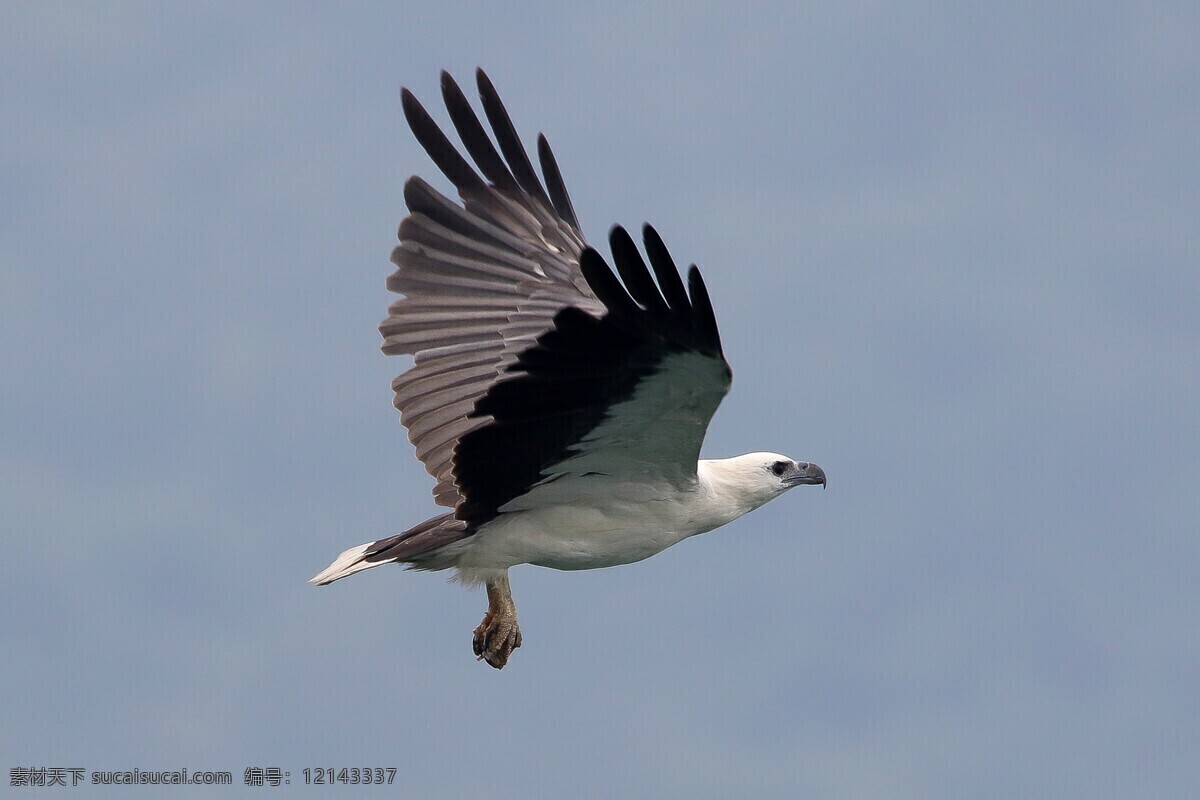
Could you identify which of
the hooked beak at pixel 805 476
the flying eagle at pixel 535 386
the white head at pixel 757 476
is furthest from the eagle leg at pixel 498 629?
the hooked beak at pixel 805 476

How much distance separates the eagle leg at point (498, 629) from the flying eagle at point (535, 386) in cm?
1

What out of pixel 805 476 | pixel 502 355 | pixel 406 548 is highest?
pixel 502 355

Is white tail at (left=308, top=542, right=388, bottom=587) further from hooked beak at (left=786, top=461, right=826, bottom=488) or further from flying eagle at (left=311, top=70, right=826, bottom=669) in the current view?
hooked beak at (left=786, top=461, right=826, bottom=488)

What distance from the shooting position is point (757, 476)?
939 centimetres

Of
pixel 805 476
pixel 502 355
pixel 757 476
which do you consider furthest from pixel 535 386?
pixel 805 476

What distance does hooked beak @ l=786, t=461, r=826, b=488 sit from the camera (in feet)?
31.4

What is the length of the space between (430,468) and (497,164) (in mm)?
1782

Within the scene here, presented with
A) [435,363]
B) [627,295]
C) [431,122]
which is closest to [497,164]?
[431,122]

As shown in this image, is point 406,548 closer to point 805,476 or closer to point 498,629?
point 498,629

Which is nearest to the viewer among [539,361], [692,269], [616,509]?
[692,269]

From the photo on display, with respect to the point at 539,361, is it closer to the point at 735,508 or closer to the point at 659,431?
the point at 659,431

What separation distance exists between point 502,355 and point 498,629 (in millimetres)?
1531

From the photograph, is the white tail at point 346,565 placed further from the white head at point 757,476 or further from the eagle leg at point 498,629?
the white head at point 757,476

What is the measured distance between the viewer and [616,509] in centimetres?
881
